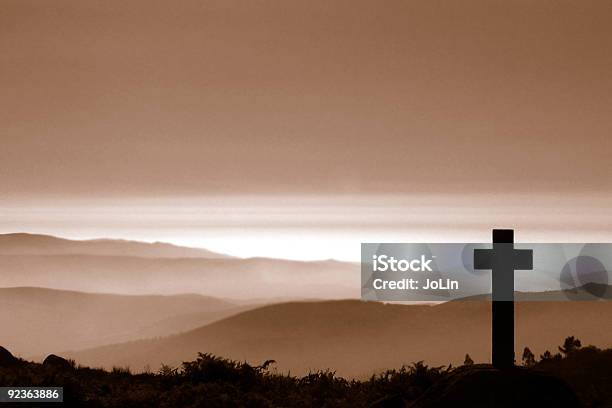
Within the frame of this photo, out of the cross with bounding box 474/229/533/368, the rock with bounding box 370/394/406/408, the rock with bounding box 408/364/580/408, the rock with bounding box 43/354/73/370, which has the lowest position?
the rock with bounding box 370/394/406/408

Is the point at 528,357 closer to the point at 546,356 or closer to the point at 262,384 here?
the point at 546,356

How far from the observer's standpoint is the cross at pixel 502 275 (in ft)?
43.0

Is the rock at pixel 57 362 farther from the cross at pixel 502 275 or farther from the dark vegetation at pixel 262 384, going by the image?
the cross at pixel 502 275

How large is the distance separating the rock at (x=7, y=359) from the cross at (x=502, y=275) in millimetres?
11070

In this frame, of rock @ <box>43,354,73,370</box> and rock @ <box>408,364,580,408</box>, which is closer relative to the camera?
rock @ <box>408,364,580,408</box>

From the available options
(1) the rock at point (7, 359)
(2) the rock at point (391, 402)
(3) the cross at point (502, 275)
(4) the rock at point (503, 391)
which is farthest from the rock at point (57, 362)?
(3) the cross at point (502, 275)

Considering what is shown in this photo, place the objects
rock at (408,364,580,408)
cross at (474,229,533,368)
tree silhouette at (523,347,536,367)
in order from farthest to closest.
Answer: tree silhouette at (523,347,536,367), cross at (474,229,533,368), rock at (408,364,580,408)

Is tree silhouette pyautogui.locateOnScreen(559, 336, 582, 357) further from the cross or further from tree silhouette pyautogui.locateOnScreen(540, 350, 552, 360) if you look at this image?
the cross

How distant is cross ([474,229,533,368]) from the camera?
13.1m

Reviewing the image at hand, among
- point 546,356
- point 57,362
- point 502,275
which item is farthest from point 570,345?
point 57,362

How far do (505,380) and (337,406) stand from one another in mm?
2753

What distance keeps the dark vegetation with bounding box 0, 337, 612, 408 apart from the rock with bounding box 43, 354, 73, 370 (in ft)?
2.49

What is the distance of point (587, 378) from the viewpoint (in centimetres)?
1573

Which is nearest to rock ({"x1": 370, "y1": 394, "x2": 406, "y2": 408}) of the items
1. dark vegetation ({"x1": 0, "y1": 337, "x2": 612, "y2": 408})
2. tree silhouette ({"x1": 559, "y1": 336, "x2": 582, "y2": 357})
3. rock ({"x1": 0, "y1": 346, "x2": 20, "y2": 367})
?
dark vegetation ({"x1": 0, "y1": 337, "x2": 612, "y2": 408})
